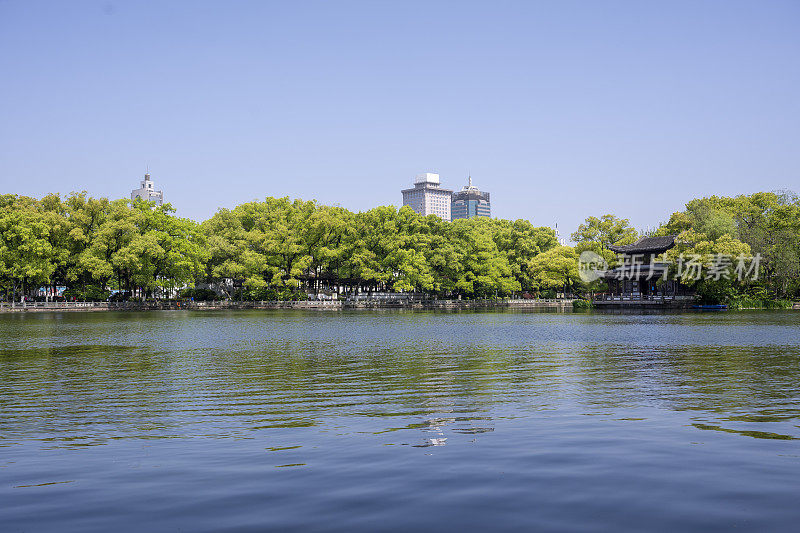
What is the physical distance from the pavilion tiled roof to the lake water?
67.6 metres

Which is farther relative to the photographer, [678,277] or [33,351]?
[678,277]

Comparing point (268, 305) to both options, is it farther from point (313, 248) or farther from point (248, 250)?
point (313, 248)

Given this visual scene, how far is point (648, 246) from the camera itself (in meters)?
89.3

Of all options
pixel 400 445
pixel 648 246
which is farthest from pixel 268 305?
pixel 400 445

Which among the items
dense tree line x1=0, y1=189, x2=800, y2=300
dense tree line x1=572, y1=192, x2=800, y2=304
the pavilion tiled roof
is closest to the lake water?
dense tree line x1=572, y1=192, x2=800, y2=304

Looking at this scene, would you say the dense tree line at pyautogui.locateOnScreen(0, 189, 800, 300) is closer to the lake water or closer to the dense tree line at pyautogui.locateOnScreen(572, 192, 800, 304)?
the dense tree line at pyautogui.locateOnScreen(572, 192, 800, 304)

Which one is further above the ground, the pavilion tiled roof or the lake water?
the pavilion tiled roof

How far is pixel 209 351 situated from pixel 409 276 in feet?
208

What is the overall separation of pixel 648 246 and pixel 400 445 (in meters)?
86.6

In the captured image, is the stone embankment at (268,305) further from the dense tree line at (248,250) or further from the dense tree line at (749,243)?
the dense tree line at (749,243)

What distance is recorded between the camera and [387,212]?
309ft

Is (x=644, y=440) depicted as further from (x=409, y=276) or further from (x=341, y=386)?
(x=409, y=276)

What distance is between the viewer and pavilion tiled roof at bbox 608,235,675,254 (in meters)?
86.9

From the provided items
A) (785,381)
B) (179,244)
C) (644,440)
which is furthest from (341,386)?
(179,244)
